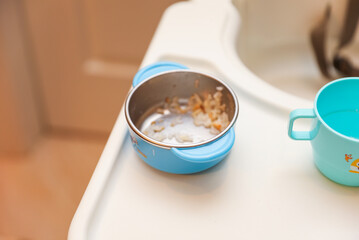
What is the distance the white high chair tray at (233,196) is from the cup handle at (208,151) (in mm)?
35

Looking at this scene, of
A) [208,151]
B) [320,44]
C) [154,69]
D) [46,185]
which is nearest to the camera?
[208,151]

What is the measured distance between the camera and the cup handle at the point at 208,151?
→ 469 millimetres

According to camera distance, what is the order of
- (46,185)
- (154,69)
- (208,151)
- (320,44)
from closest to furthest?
(208,151) < (154,69) < (320,44) < (46,185)

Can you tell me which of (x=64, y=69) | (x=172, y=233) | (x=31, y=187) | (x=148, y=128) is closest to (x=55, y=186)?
(x=31, y=187)

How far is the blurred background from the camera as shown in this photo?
116cm

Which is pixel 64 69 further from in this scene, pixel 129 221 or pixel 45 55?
pixel 129 221

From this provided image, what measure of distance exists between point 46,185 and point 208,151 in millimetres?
906

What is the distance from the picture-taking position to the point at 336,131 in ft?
1.60

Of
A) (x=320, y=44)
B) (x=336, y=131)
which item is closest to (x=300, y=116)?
(x=336, y=131)

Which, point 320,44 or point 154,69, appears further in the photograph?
point 320,44

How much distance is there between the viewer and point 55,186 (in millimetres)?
1271

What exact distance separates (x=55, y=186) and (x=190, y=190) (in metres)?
0.87

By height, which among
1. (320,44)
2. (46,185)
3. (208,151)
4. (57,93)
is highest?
(208,151)

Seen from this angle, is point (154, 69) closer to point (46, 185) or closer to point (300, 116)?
point (300, 116)
